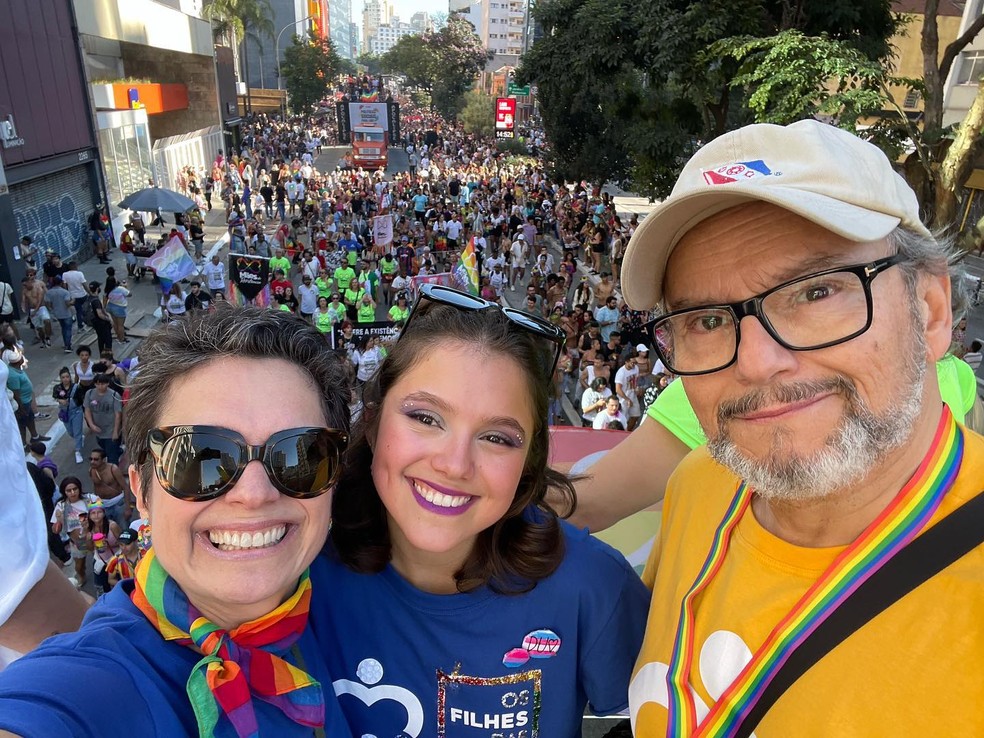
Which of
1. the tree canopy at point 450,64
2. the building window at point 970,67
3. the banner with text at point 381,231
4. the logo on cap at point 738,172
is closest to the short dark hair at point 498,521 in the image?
the logo on cap at point 738,172

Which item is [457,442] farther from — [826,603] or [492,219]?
[492,219]

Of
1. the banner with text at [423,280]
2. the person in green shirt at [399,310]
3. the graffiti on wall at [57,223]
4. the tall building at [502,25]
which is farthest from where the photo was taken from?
the tall building at [502,25]

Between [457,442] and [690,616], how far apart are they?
29.4 inches

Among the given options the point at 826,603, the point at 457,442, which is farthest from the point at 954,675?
the point at 457,442

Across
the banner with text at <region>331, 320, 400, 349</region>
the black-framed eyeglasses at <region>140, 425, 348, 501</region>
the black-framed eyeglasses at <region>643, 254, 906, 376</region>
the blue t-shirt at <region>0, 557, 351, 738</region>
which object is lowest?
the banner with text at <region>331, 320, 400, 349</region>

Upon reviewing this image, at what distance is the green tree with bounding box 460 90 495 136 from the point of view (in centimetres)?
5594

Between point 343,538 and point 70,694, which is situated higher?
point 70,694

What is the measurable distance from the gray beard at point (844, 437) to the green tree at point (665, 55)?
10275 mm

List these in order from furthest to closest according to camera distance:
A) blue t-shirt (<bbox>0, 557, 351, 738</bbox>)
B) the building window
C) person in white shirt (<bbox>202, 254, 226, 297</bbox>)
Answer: the building window, person in white shirt (<bbox>202, 254, 226, 297</bbox>), blue t-shirt (<bbox>0, 557, 351, 738</bbox>)

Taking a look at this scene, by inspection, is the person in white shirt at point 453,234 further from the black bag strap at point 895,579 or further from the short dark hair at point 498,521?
the black bag strap at point 895,579

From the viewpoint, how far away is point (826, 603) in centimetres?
144

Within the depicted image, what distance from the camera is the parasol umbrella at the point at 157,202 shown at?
17266 mm

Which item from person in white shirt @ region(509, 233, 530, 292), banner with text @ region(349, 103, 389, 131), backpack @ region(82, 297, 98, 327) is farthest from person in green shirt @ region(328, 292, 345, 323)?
banner with text @ region(349, 103, 389, 131)

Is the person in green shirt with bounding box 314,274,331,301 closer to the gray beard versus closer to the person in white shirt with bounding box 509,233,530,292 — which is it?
the person in white shirt with bounding box 509,233,530,292
